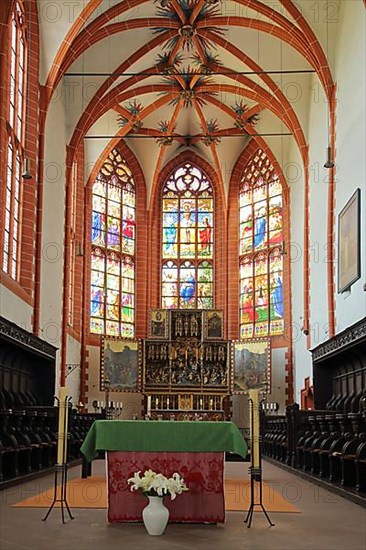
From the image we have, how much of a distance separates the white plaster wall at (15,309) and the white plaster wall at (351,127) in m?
7.46

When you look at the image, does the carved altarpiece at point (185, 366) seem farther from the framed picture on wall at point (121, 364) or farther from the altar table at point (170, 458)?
the altar table at point (170, 458)

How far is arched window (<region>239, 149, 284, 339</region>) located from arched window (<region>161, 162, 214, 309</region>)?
150cm

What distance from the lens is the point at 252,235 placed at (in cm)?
3041

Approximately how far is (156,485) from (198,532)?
2.05ft

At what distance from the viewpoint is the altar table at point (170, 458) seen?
777cm

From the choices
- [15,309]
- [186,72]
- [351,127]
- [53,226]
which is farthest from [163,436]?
[186,72]

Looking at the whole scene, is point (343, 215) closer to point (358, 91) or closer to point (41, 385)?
point (358, 91)

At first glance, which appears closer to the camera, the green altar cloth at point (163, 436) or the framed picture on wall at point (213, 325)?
the green altar cloth at point (163, 436)

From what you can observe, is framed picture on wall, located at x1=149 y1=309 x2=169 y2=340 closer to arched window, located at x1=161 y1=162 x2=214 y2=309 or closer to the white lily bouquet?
arched window, located at x1=161 y1=162 x2=214 y2=309

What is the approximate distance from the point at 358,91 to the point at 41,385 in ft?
34.5

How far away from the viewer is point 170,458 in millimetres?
7867

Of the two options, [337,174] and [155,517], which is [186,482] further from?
[337,174]

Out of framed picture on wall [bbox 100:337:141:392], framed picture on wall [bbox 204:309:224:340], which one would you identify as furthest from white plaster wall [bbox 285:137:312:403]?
framed picture on wall [bbox 100:337:141:392]

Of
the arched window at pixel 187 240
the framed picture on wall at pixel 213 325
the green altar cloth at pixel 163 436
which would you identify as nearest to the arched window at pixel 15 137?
the framed picture on wall at pixel 213 325
